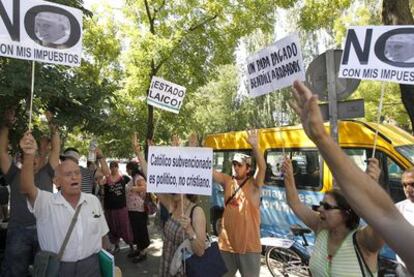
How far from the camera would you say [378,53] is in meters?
3.88

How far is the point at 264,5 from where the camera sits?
12977mm

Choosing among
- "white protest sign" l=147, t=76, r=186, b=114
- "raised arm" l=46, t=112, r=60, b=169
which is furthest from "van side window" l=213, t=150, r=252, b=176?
"raised arm" l=46, t=112, r=60, b=169

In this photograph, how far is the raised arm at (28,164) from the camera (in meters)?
3.15

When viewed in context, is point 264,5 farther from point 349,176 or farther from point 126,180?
point 349,176

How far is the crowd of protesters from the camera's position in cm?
139

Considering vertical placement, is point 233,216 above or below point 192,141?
below

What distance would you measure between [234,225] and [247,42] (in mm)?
22455

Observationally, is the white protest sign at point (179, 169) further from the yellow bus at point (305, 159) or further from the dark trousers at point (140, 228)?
the dark trousers at point (140, 228)

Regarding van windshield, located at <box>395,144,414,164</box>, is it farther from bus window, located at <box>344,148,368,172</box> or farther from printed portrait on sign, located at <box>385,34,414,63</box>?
printed portrait on sign, located at <box>385,34,414,63</box>

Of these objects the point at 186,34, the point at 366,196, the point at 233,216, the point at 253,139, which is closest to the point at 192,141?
the point at 253,139

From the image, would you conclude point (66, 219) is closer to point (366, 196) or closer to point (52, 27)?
point (52, 27)

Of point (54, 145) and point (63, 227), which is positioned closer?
point (63, 227)

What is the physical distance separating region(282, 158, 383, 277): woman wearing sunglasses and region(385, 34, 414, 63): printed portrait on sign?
132cm

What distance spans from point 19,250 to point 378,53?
12.3 ft
